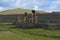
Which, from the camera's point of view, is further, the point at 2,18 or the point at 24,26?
the point at 2,18

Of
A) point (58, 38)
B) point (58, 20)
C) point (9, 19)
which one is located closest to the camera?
point (58, 38)

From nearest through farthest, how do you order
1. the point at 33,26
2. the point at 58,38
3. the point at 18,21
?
1. the point at 58,38
2. the point at 33,26
3. the point at 18,21

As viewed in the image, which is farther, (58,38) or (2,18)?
(2,18)

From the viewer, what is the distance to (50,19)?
7200cm

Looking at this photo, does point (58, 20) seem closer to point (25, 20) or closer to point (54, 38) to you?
point (25, 20)

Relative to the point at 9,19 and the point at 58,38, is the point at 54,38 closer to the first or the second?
the point at 58,38

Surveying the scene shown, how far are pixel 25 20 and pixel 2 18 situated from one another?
33364 millimetres

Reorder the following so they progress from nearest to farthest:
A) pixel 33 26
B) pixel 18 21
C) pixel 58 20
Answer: pixel 33 26 → pixel 18 21 → pixel 58 20

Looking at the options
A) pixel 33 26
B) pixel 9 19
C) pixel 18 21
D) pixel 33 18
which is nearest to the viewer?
pixel 33 26

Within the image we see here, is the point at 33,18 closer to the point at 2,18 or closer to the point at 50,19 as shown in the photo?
the point at 50,19

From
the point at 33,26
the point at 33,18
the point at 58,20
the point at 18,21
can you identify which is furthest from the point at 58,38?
the point at 58,20

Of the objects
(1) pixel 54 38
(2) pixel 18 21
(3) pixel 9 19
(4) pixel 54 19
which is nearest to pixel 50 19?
(4) pixel 54 19

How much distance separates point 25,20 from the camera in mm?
56406

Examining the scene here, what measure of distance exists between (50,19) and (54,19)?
53.9 inches
